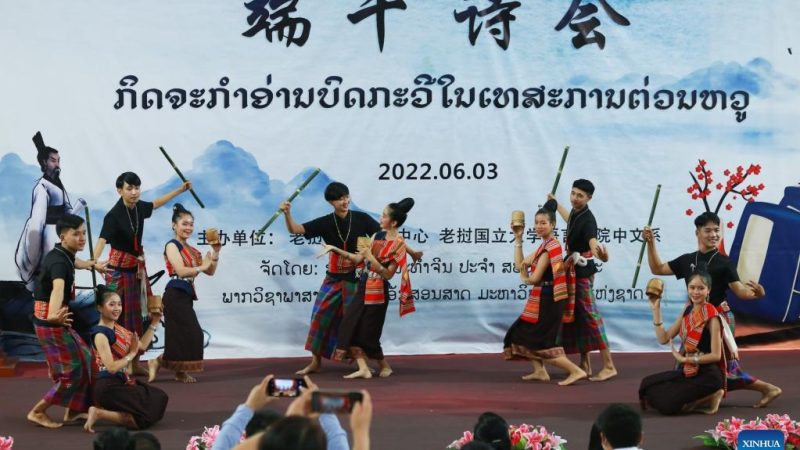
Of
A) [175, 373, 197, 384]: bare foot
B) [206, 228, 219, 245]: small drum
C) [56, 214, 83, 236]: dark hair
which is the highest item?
[56, 214, 83, 236]: dark hair

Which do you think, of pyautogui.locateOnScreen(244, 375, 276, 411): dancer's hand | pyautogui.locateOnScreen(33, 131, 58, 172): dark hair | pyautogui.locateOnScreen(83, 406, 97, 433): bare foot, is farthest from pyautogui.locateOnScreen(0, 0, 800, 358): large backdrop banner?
pyautogui.locateOnScreen(244, 375, 276, 411): dancer's hand

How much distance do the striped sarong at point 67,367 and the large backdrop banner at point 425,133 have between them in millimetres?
2083

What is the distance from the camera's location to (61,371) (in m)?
6.14

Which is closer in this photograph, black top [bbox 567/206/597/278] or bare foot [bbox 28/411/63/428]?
bare foot [bbox 28/411/63/428]

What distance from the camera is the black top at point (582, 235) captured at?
7598 mm

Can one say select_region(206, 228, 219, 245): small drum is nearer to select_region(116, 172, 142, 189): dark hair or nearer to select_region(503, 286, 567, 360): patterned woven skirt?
select_region(116, 172, 142, 189): dark hair

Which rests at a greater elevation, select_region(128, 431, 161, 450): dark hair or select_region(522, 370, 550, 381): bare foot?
select_region(128, 431, 161, 450): dark hair

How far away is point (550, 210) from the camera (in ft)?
24.9

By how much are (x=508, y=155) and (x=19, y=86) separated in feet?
10.4

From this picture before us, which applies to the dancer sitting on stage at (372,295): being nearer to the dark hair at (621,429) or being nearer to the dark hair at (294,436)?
the dark hair at (621,429)

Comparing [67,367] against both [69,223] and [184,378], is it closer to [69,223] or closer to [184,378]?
[69,223]

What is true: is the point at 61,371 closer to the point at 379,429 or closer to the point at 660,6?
the point at 379,429

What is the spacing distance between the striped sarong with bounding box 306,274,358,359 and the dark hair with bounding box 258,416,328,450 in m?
5.20

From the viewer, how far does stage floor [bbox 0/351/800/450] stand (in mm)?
5902
